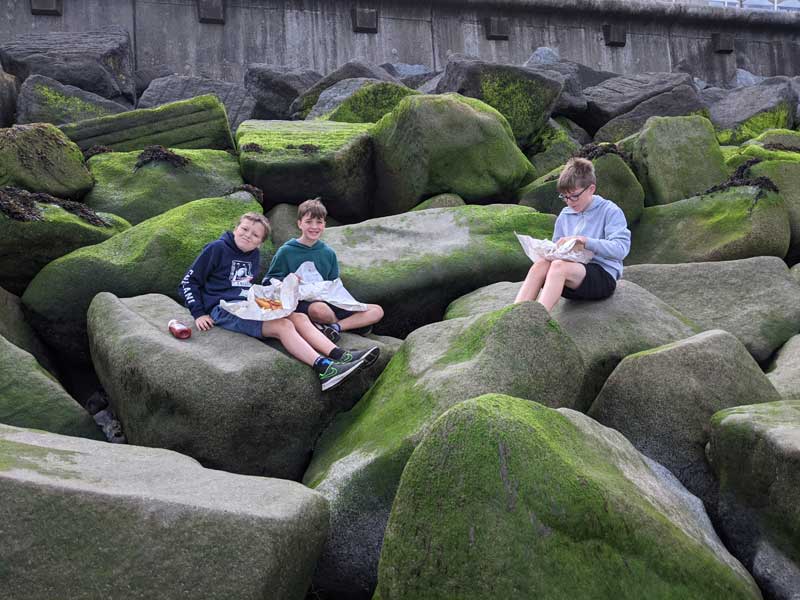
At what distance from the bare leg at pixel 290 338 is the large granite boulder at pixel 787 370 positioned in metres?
3.00

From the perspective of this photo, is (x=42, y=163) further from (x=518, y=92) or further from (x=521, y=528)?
(x=521, y=528)

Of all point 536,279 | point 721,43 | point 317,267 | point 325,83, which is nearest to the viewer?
point 536,279

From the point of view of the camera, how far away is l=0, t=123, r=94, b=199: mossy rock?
320 inches

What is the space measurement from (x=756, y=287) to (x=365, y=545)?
427 centimetres

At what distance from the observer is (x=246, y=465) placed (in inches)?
205

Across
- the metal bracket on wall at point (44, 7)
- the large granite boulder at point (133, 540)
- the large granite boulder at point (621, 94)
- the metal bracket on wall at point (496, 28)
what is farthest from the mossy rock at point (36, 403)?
the metal bracket on wall at point (496, 28)

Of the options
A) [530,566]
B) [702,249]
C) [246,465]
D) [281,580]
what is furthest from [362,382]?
[702,249]

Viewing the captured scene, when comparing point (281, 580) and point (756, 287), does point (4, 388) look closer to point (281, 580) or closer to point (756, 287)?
point (281, 580)

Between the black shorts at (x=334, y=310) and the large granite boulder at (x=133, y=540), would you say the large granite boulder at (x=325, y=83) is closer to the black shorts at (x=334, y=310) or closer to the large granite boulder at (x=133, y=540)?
the black shorts at (x=334, y=310)

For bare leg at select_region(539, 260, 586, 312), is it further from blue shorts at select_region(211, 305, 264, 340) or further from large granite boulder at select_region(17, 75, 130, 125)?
large granite boulder at select_region(17, 75, 130, 125)

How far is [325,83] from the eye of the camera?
13016 mm

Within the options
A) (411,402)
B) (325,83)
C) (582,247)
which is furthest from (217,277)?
(325,83)

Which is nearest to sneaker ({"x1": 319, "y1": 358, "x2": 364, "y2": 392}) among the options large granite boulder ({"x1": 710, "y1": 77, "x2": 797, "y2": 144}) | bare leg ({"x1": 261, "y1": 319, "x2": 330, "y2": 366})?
bare leg ({"x1": 261, "y1": 319, "x2": 330, "y2": 366})

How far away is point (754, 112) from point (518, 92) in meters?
5.20
